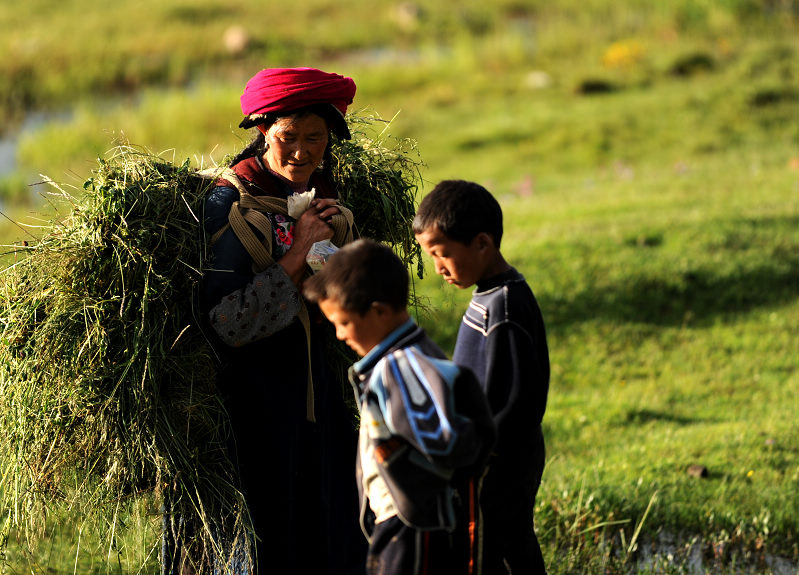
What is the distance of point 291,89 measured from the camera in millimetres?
2908

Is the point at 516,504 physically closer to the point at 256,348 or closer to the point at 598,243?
the point at 256,348

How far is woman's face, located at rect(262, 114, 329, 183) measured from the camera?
2.97 m

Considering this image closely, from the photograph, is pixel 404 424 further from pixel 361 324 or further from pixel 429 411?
pixel 361 324

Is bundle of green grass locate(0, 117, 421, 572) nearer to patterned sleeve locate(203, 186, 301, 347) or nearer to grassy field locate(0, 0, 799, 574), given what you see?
patterned sleeve locate(203, 186, 301, 347)

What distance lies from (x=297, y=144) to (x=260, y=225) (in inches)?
11.2

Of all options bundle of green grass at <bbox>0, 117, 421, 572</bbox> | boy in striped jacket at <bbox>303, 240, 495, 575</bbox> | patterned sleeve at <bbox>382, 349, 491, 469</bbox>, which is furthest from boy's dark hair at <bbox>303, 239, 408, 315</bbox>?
bundle of green grass at <bbox>0, 117, 421, 572</bbox>

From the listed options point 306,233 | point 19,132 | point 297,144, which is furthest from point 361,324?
point 19,132

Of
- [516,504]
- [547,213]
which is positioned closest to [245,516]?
[516,504]

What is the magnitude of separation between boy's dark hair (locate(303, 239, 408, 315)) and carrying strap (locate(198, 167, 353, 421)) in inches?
21.9

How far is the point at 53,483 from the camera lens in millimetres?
2945

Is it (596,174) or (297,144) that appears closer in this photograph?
(297,144)

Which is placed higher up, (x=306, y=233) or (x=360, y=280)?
(x=306, y=233)

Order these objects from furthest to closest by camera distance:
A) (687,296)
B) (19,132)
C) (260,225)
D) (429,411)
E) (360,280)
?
(19,132)
(687,296)
(260,225)
(360,280)
(429,411)

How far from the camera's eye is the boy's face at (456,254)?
8.67ft
